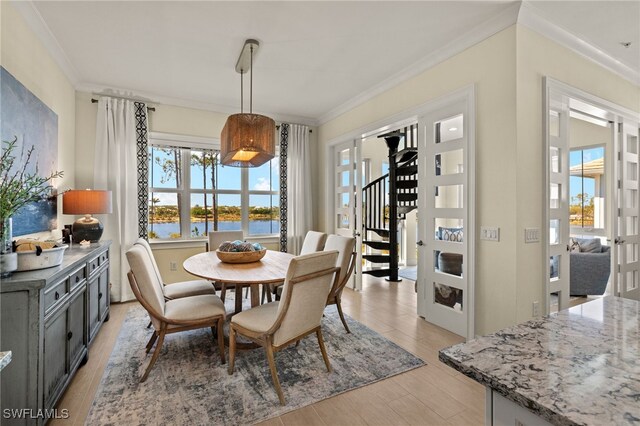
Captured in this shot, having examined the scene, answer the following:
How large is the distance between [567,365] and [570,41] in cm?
330

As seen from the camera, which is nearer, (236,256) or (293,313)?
(293,313)

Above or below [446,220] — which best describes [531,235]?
below

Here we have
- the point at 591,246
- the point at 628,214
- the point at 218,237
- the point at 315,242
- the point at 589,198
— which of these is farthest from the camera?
the point at 589,198

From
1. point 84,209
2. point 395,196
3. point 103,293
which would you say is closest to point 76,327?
→ point 103,293

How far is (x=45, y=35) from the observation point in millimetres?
2777

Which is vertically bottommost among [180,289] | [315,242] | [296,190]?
[180,289]

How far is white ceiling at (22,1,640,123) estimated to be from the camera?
2469 millimetres

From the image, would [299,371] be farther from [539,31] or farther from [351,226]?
[539,31]

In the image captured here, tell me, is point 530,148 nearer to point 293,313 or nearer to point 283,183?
point 293,313

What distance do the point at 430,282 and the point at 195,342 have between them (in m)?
→ 2.45

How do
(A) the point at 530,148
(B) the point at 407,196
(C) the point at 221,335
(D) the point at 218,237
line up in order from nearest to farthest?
(C) the point at 221,335, (A) the point at 530,148, (D) the point at 218,237, (B) the point at 407,196

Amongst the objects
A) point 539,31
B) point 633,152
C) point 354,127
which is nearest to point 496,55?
point 539,31

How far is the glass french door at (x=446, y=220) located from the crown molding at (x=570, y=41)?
0.75 m

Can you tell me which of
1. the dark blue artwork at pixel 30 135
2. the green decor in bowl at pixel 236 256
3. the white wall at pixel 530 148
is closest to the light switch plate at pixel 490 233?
the white wall at pixel 530 148
